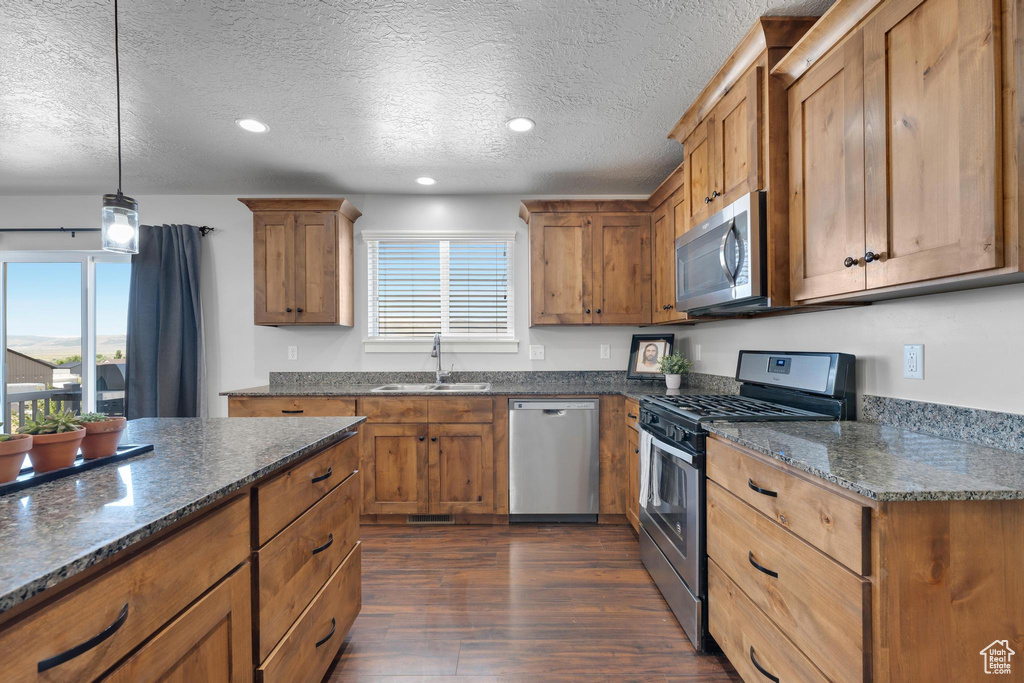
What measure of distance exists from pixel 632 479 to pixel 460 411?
121 centimetres

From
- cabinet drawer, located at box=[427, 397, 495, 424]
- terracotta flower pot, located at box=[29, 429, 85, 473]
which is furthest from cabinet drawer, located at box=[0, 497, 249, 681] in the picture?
cabinet drawer, located at box=[427, 397, 495, 424]

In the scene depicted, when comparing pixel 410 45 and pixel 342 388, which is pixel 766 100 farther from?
pixel 342 388

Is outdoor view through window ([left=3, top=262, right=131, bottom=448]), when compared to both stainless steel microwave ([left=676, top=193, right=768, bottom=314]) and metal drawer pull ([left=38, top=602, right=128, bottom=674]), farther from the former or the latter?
stainless steel microwave ([left=676, top=193, right=768, bottom=314])

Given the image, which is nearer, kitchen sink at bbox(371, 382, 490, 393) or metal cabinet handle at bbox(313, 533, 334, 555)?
metal cabinet handle at bbox(313, 533, 334, 555)

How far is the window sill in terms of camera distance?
12.2ft

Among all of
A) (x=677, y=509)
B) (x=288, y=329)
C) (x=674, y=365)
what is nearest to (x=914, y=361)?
(x=677, y=509)

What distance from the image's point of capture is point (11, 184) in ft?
11.2

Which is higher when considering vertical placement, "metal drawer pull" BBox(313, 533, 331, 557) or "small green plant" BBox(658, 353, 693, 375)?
"small green plant" BBox(658, 353, 693, 375)

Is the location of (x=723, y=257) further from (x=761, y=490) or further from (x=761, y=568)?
(x=761, y=568)

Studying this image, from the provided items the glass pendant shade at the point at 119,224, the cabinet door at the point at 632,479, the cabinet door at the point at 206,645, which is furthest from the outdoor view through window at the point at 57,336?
the cabinet door at the point at 632,479

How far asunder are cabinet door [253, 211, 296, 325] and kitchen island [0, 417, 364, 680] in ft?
5.70

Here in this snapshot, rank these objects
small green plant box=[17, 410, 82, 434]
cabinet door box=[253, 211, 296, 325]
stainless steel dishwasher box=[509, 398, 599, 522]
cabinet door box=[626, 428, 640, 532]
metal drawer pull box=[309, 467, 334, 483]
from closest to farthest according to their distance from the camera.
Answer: small green plant box=[17, 410, 82, 434]
metal drawer pull box=[309, 467, 334, 483]
cabinet door box=[626, 428, 640, 532]
stainless steel dishwasher box=[509, 398, 599, 522]
cabinet door box=[253, 211, 296, 325]

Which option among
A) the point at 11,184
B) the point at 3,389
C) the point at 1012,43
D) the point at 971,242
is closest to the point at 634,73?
the point at 1012,43

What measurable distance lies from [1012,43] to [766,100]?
2.75ft
